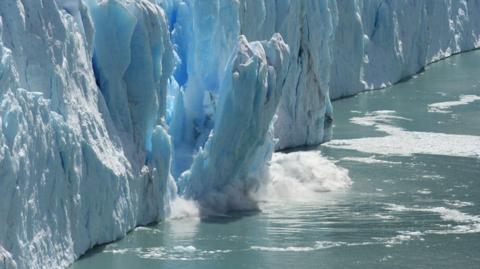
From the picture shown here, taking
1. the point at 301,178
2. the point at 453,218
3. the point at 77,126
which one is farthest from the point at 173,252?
the point at 301,178

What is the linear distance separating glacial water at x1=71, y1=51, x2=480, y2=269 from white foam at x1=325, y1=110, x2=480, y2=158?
2 cm

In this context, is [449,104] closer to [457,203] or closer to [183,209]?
[457,203]

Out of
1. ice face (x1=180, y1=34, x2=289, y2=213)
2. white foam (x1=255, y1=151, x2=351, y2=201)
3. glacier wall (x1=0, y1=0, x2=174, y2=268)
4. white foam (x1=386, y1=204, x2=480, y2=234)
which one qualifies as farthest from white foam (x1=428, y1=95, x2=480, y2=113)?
glacier wall (x1=0, y1=0, x2=174, y2=268)

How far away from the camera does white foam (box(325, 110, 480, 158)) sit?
74.6 ft

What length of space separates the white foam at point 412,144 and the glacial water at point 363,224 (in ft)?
0.06

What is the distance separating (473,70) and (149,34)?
22.4 metres

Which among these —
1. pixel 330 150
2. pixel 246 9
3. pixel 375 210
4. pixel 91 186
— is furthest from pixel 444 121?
pixel 91 186

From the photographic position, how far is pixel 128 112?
51.0 feet

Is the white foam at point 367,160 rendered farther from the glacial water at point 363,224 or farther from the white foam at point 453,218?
the white foam at point 453,218

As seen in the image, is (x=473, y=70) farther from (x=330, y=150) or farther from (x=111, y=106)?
(x=111, y=106)

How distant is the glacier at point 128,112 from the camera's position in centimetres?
1266

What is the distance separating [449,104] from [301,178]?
34.0ft

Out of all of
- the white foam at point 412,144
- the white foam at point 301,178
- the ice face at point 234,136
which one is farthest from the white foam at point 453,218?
the white foam at point 412,144

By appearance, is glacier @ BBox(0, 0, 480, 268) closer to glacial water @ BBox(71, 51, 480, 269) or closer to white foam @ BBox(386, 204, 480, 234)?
glacial water @ BBox(71, 51, 480, 269)
